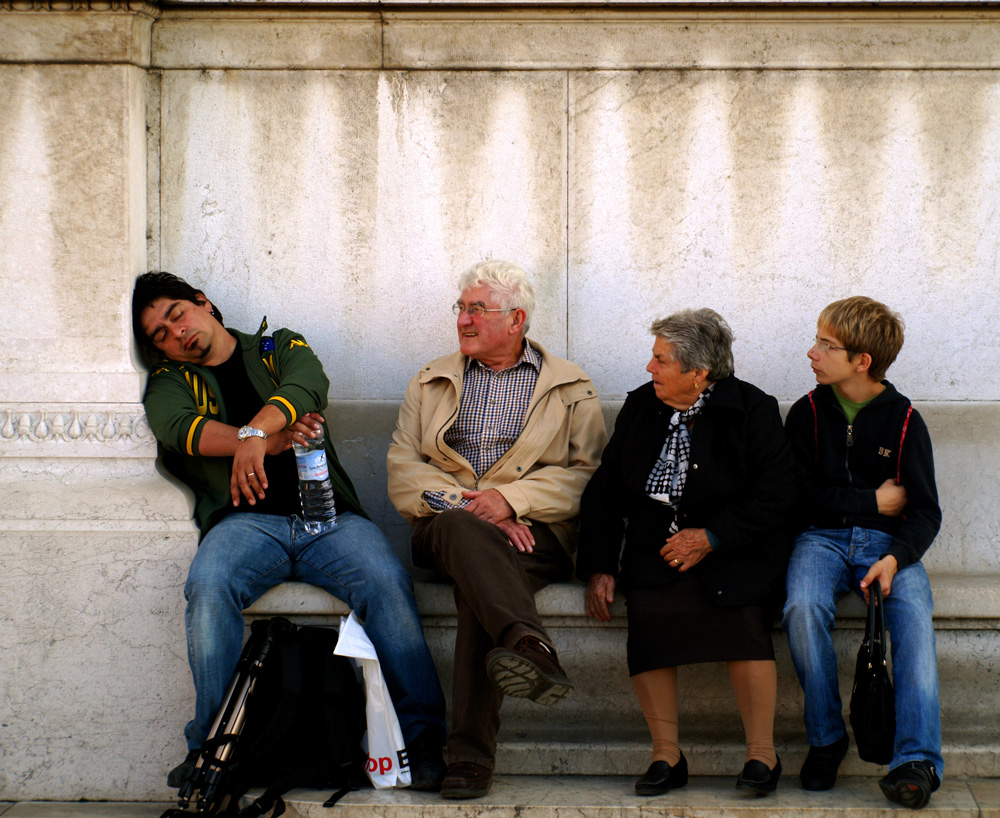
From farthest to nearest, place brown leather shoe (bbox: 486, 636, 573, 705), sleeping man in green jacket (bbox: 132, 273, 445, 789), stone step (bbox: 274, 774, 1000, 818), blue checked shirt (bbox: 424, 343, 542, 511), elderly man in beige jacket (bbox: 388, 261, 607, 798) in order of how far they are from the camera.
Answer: blue checked shirt (bbox: 424, 343, 542, 511), sleeping man in green jacket (bbox: 132, 273, 445, 789), elderly man in beige jacket (bbox: 388, 261, 607, 798), stone step (bbox: 274, 774, 1000, 818), brown leather shoe (bbox: 486, 636, 573, 705)

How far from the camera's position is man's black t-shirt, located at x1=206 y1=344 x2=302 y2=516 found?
11.9 feet

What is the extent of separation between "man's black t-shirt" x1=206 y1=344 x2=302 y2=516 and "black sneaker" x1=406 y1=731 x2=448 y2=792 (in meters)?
0.92

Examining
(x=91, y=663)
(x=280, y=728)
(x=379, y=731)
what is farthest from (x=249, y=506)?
(x=379, y=731)

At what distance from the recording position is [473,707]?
310 centimetres

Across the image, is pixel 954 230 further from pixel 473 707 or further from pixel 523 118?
pixel 473 707

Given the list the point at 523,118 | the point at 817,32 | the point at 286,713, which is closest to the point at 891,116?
the point at 817,32

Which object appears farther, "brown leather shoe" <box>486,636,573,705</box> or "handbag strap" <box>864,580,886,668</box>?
"handbag strap" <box>864,580,886,668</box>

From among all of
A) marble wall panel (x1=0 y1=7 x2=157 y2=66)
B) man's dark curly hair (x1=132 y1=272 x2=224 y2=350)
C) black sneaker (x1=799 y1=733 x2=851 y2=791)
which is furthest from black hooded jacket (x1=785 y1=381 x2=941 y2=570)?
marble wall panel (x1=0 y1=7 x2=157 y2=66)

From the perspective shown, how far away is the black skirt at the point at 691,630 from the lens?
3176 mm

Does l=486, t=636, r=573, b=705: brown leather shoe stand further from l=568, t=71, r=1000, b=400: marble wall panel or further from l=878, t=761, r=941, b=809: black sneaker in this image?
l=568, t=71, r=1000, b=400: marble wall panel

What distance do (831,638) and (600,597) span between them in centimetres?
74

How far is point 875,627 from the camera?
3.13 metres

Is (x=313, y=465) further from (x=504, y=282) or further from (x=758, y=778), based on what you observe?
(x=758, y=778)

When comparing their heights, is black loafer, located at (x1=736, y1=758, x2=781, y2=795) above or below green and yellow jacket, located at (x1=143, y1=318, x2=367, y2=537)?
below
